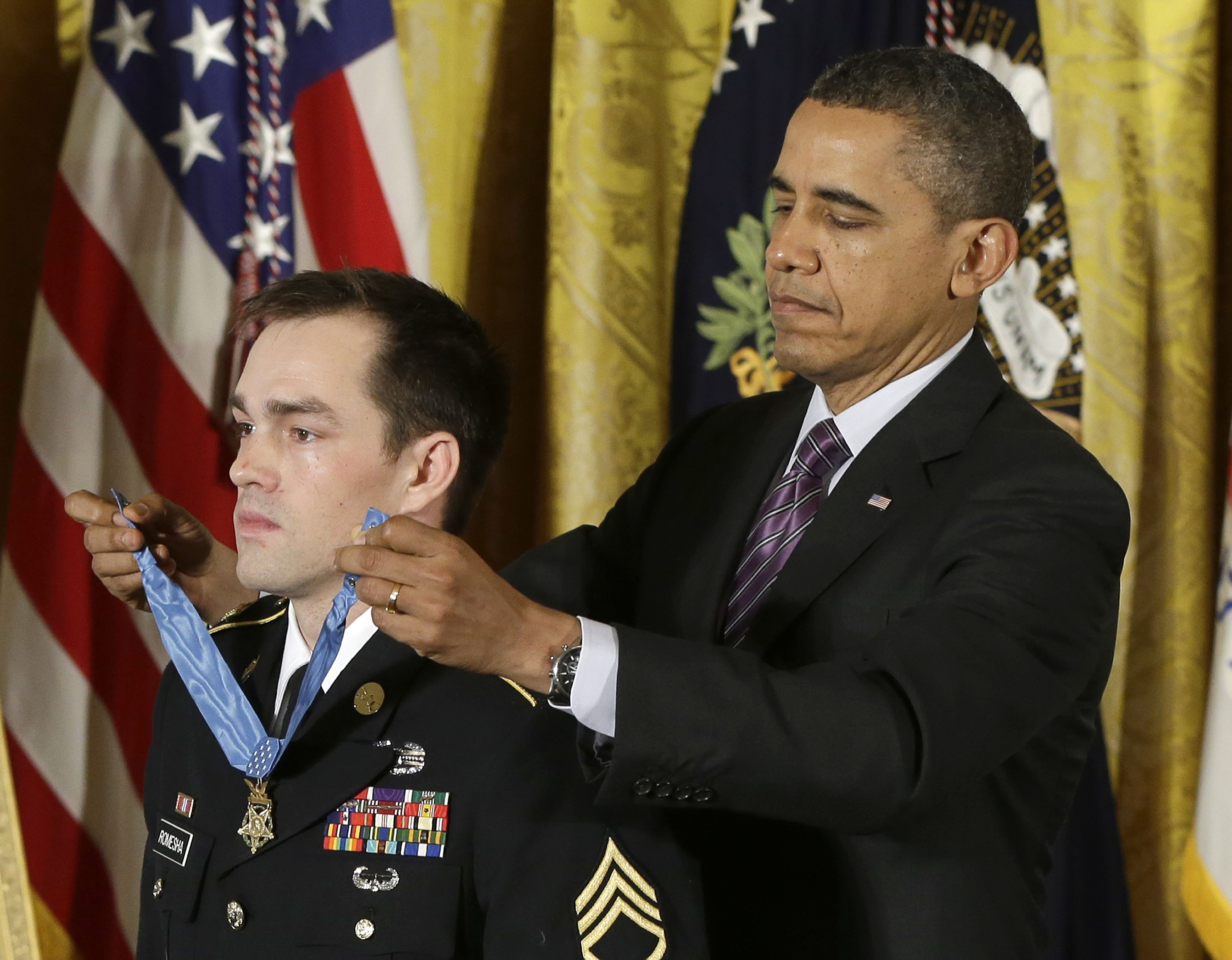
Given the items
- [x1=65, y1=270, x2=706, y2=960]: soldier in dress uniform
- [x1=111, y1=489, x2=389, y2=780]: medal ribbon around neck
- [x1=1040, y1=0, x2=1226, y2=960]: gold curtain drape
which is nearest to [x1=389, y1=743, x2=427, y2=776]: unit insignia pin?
[x1=65, y1=270, x2=706, y2=960]: soldier in dress uniform

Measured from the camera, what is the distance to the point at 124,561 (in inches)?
66.5

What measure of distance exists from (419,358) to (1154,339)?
184 centimetres

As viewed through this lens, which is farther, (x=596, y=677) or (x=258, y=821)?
(x=258, y=821)

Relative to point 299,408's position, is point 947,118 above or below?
above

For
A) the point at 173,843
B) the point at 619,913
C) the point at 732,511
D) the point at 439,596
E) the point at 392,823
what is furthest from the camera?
the point at 732,511

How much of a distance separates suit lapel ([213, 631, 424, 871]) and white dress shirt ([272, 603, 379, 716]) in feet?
0.04

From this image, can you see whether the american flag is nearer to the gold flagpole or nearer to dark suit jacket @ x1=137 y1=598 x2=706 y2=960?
the gold flagpole

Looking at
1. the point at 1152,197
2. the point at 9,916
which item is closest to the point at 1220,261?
the point at 1152,197

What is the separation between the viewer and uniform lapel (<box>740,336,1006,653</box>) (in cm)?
158

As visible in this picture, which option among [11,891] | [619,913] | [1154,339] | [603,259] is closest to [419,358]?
[619,913]

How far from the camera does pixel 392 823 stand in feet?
4.86

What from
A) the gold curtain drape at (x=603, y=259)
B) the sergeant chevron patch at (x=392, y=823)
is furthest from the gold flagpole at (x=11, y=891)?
the gold curtain drape at (x=603, y=259)

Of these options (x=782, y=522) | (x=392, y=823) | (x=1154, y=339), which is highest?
(x=1154, y=339)

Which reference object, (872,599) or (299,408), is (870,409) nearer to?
(872,599)
